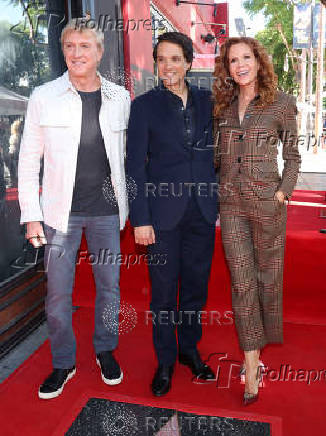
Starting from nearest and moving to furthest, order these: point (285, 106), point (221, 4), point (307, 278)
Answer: point (285, 106) < point (307, 278) < point (221, 4)

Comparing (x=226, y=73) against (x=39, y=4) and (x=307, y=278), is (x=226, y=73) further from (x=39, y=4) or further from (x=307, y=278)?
(x=39, y=4)

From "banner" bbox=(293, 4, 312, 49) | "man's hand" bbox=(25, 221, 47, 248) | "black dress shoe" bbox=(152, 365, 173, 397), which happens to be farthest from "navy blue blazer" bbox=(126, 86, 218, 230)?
"banner" bbox=(293, 4, 312, 49)

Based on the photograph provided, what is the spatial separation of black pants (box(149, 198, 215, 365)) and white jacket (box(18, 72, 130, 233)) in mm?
391

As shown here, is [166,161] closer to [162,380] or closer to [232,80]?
[232,80]

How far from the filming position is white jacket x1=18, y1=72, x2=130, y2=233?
2.36 m

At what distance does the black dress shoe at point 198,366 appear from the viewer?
2.73m

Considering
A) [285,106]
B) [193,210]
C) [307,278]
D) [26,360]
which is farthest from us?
[307,278]

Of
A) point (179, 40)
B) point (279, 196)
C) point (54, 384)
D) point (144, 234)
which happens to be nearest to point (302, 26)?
point (179, 40)

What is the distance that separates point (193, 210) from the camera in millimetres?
2418

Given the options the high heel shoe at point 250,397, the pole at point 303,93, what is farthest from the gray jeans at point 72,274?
the pole at point 303,93

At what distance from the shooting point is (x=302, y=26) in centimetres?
1600

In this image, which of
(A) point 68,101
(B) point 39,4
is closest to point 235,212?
(A) point 68,101

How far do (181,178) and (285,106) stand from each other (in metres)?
0.63

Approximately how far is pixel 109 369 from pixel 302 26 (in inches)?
640
